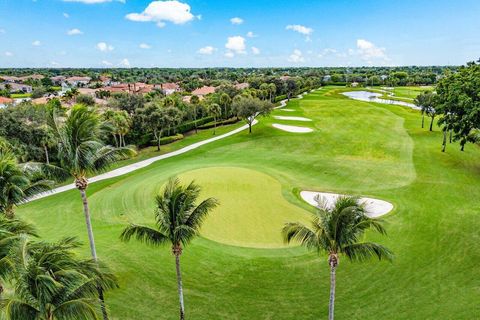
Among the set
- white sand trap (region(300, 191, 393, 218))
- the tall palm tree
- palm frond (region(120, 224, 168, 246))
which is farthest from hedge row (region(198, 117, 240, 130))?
palm frond (region(120, 224, 168, 246))

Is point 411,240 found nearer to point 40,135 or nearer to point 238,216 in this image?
point 238,216

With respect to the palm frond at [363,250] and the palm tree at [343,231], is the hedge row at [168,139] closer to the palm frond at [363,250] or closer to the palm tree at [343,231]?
the palm tree at [343,231]

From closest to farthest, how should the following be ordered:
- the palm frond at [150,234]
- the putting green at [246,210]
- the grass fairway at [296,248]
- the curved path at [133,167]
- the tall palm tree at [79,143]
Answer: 1. the palm frond at [150,234]
2. the tall palm tree at [79,143]
3. the grass fairway at [296,248]
4. the putting green at [246,210]
5. the curved path at [133,167]

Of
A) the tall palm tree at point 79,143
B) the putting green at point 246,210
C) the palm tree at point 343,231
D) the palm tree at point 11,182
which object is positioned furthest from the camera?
the putting green at point 246,210

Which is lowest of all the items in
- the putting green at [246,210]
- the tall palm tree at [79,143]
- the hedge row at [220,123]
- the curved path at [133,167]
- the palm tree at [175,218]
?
the curved path at [133,167]

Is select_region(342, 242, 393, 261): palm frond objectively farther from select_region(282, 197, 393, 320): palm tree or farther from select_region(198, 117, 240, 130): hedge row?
select_region(198, 117, 240, 130): hedge row

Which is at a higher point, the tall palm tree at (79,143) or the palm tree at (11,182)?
the tall palm tree at (79,143)

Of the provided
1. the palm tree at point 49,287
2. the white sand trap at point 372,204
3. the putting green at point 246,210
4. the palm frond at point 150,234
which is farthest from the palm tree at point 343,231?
the white sand trap at point 372,204

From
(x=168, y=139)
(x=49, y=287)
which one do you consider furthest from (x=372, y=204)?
(x=168, y=139)
